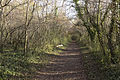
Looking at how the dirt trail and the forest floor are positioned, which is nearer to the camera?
the forest floor

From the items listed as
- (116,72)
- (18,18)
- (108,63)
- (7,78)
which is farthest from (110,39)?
(18,18)

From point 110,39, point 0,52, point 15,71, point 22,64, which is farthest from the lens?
point 0,52

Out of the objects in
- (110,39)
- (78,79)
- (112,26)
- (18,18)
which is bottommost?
(78,79)

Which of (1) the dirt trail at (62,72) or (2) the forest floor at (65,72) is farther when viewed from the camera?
(1) the dirt trail at (62,72)

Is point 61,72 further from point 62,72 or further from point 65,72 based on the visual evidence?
point 65,72

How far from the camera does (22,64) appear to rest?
35.4 feet

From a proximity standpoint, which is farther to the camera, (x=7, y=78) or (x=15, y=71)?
(x=15, y=71)

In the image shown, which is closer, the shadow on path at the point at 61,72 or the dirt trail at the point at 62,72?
the shadow on path at the point at 61,72

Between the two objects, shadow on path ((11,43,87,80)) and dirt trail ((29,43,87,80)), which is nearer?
shadow on path ((11,43,87,80))

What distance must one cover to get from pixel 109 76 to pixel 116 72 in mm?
506

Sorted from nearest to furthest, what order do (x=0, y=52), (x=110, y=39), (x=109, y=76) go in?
(x=109, y=76) → (x=110, y=39) → (x=0, y=52)

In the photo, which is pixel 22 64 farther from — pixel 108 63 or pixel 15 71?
pixel 108 63

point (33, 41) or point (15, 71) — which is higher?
point (33, 41)

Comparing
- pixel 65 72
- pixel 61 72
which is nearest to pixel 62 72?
pixel 61 72
